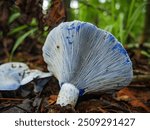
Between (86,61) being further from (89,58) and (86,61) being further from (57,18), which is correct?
(57,18)

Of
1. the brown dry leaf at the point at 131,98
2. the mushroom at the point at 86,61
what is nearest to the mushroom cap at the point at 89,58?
the mushroom at the point at 86,61

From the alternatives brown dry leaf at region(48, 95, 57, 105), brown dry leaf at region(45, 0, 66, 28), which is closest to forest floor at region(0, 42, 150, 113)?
brown dry leaf at region(48, 95, 57, 105)

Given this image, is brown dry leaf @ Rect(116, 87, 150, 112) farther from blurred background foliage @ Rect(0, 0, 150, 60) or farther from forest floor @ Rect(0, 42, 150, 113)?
blurred background foliage @ Rect(0, 0, 150, 60)

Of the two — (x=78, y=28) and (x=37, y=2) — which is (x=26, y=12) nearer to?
(x=37, y=2)

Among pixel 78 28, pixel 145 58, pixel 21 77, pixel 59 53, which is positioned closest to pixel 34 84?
pixel 21 77

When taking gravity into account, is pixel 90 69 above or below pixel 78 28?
below

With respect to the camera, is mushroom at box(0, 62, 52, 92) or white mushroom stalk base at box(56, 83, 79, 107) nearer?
white mushroom stalk base at box(56, 83, 79, 107)
